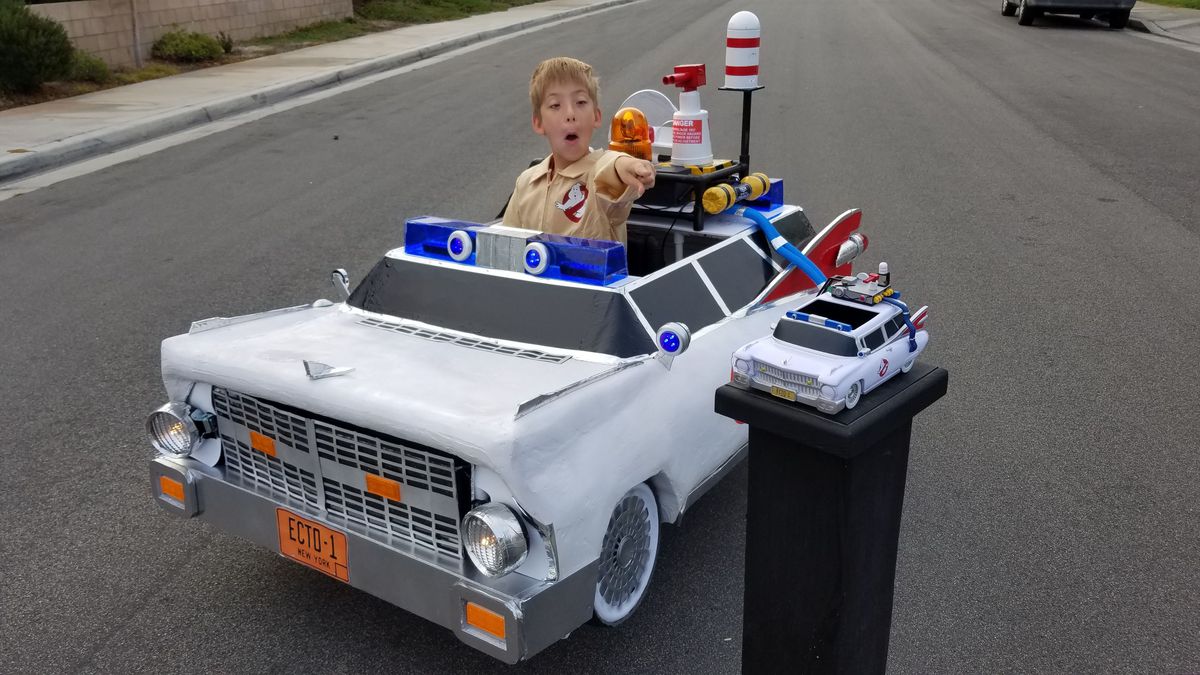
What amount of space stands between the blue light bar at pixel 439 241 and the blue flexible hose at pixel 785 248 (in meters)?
1.31

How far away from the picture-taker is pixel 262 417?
3.38 m

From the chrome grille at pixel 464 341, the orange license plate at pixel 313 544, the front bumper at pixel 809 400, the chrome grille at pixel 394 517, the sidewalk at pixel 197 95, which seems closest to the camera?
the front bumper at pixel 809 400

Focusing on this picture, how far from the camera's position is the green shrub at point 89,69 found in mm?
14734

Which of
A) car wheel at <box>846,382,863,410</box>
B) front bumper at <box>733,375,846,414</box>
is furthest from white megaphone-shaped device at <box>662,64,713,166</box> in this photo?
car wheel at <box>846,382,863,410</box>

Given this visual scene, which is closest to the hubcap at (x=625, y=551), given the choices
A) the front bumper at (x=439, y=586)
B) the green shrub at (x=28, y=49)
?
the front bumper at (x=439, y=586)

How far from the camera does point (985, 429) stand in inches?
197

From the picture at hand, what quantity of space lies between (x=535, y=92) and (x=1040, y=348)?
355 cm

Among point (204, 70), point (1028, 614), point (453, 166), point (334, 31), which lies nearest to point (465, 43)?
point (334, 31)

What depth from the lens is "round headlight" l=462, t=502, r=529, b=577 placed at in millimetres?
2848

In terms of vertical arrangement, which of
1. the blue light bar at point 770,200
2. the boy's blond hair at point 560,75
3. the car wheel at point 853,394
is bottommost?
the blue light bar at point 770,200

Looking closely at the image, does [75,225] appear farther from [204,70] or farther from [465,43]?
[465,43]

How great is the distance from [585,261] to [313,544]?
139 centimetres

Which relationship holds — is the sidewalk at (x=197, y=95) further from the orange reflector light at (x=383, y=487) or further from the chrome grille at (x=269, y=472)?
the orange reflector light at (x=383, y=487)

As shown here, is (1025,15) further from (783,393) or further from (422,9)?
(783,393)
